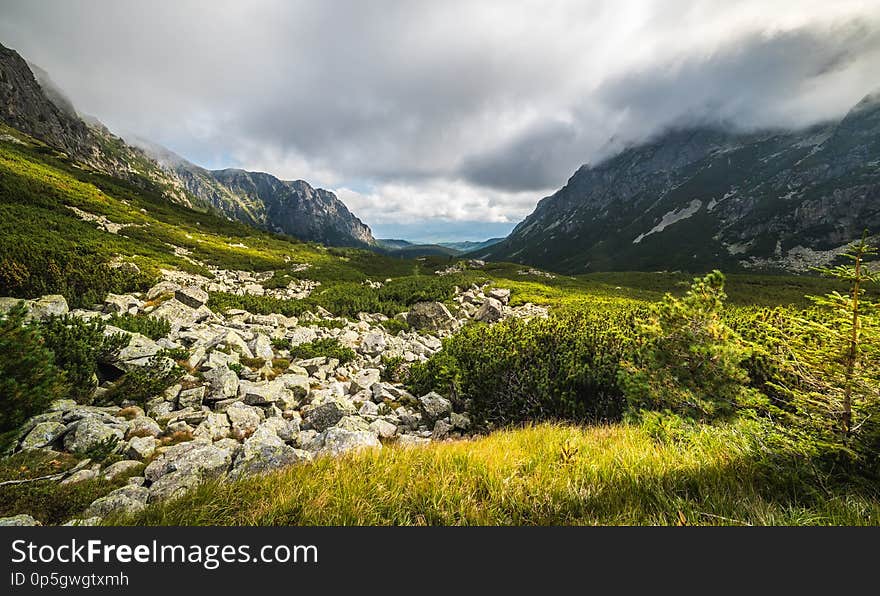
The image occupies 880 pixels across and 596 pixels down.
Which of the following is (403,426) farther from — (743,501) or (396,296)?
(396,296)

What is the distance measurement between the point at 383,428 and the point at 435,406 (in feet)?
4.60

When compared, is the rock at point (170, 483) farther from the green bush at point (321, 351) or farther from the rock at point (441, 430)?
the green bush at point (321, 351)

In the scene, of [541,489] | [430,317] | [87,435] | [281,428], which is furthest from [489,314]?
[87,435]

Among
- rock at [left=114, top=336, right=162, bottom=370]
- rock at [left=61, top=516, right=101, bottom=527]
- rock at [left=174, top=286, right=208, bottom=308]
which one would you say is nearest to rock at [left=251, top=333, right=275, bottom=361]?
rock at [left=114, top=336, right=162, bottom=370]

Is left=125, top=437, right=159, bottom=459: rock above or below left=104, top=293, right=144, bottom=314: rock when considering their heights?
below

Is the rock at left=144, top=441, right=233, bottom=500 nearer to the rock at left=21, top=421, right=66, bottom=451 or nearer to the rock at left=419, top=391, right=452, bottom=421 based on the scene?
the rock at left=21, top=421, right=66, bottom=451

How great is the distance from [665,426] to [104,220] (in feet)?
160

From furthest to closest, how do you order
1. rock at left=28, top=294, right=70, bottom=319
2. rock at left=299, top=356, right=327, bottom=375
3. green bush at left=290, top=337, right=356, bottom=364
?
1. green bush at left=290, top=337, right=356, bottom=364
2. rock at left=299, top=356, right=327, bottom=375
3. rock at left=28, top=294, right=70, bottom=319

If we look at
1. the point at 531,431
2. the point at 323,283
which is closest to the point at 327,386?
the point at 531,431

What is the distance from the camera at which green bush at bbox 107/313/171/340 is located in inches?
316

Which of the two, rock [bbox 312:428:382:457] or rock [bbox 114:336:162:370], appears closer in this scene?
rock [bbox 312:428:382:457]

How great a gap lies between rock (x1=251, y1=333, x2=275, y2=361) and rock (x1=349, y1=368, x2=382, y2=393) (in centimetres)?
236

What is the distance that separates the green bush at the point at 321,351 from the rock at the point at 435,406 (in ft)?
11.6

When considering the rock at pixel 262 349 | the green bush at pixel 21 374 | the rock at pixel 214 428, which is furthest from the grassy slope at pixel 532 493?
the rock at pixel 262 349
